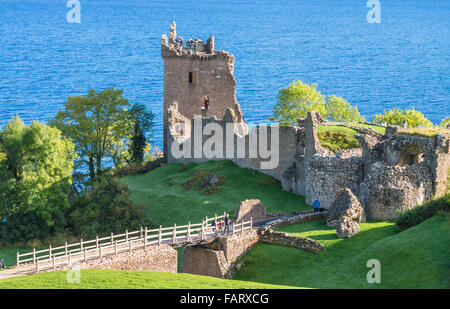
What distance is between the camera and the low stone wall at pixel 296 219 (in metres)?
48.5

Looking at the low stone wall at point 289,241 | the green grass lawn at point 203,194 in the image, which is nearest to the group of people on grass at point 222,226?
the low stone wall at point 289,241

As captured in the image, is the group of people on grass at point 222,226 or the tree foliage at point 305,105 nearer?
the group of people on grass at point 222,226

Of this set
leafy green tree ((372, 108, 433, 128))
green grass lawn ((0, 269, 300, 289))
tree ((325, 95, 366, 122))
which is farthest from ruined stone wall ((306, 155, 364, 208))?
tree ((325, 95, 366, 122))

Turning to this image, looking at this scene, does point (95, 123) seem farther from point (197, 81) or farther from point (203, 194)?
point (203, 194)

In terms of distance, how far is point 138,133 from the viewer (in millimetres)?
80250

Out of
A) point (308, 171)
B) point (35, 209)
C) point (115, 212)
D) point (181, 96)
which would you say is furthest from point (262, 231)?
point (181, 96)

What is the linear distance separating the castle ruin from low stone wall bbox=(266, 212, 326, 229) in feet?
6.88

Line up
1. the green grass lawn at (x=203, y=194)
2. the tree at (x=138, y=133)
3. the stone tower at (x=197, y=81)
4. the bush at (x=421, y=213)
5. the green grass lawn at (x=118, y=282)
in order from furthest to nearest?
the tree at (x=138, y=133), the stone tower at (x=197, y=81), the green grass lawn at (x=203, y=194), the bush at (x=421, y=213), the green grass lawn at (x=118, y=282)

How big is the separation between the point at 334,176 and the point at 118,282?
63.3 ft

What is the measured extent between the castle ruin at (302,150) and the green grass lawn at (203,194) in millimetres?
936

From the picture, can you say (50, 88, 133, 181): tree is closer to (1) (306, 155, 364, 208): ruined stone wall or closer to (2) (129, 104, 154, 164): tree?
(2) (129, 104, 154, 164): tree

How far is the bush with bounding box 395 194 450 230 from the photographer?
44031 mm

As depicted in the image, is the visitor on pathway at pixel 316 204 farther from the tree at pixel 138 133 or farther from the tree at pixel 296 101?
the tree at pixel 296 101

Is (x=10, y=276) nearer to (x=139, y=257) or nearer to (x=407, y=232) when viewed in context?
(x=139, y=257)
